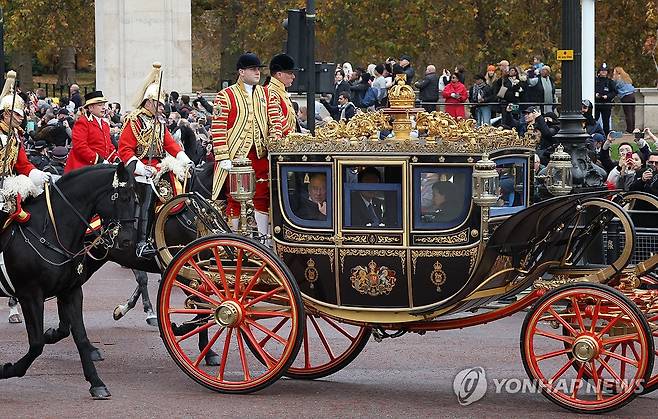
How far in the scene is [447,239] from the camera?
31.0 feet

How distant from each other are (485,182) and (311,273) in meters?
1.50

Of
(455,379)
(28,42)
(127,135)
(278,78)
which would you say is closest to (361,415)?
(455,379)

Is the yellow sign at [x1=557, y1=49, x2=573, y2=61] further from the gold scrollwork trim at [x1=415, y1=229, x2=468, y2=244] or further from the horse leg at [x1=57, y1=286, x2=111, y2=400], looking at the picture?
the horse leg at [x1=57, y1=286, x2=111, y2=400]

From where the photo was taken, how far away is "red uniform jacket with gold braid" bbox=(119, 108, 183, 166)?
12.6 metres

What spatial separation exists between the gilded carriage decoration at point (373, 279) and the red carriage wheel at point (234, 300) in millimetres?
444

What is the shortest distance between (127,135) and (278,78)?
5.57ft

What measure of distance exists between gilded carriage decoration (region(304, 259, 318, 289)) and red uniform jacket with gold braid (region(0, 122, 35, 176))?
2.34 m

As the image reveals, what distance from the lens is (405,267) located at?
9.53m

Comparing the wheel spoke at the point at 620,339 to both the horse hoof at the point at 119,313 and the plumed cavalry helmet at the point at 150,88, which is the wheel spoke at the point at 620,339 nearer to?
the plumed cavalry helmet at the point at 150,88

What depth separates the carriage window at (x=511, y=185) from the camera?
9781 mm

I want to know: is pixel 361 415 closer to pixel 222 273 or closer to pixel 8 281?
pixel 222 273

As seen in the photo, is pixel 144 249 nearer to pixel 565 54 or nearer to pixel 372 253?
pixel 372 253

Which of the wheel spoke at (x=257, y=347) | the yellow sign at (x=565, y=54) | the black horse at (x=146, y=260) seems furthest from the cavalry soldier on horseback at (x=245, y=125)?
the yellow sign at (x=565, y=54)

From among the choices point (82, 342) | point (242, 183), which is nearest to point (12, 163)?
point (82, 342)
